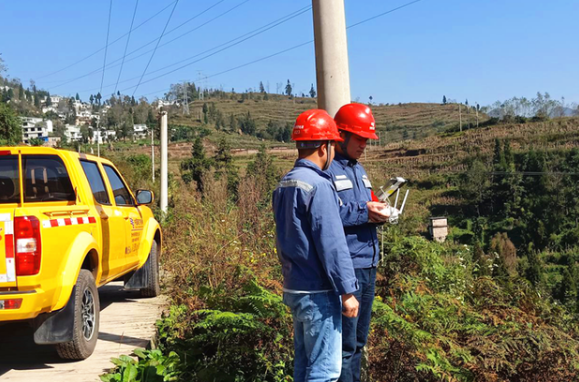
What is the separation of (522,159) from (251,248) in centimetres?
10629

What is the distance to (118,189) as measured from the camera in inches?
271

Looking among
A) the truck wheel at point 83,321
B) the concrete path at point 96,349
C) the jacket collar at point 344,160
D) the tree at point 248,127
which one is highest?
the tree at point 248,127

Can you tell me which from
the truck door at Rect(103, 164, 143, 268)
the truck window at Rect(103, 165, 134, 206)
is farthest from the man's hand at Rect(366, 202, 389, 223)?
the truck window at Rect(103, 165, 134, 206)

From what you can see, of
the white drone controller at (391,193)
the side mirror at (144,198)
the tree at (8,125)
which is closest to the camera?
the white drone controller at (391,193)

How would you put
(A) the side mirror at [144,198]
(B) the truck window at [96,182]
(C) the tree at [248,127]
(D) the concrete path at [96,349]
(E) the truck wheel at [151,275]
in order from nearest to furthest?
(D) the concrete path at [96,349] → (B) the truck window at [96,182] → (A) the side mirror at [144,198] → (E) the truck wheel at [151,275] → (C) the tree at [248,127]

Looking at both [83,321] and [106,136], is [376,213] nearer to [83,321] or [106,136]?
[83,321]

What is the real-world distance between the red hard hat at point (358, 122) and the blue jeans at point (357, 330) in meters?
0.87

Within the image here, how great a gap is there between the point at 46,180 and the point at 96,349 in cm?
156

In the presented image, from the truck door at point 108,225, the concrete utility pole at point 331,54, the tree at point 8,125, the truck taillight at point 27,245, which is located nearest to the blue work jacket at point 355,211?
the concrete utility pole at point 331,54

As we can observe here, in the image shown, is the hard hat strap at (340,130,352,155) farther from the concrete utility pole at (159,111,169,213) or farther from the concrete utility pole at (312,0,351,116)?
the concrete utility pole at (159,111,169,213)

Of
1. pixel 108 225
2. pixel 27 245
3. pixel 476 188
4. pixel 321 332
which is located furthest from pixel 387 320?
pixel 476 188

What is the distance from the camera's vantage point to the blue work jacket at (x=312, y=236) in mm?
3279

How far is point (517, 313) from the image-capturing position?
18.0 feet

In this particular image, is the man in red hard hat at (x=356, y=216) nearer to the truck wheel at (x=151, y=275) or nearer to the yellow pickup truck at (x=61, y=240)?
the yellow pickup truck at (x=61, y=240)
